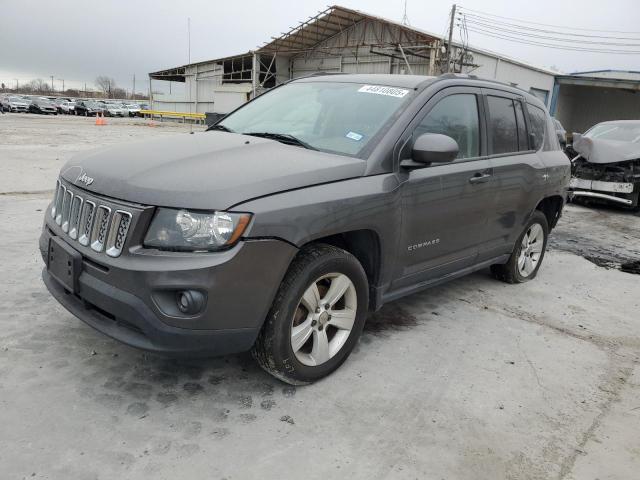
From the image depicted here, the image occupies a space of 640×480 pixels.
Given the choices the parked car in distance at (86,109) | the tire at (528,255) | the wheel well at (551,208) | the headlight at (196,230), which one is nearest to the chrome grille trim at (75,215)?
the headlight at (196,230)

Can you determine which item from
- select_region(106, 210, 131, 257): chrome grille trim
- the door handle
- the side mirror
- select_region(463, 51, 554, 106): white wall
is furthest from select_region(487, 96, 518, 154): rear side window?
select_region(463, 51, 554, 106): white wall

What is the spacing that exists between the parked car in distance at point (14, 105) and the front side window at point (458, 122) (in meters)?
49.0

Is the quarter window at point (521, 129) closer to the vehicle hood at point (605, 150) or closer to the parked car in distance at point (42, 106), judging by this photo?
the vehicle hood at point (605, 150)

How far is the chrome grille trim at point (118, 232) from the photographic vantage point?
2531 millimetres

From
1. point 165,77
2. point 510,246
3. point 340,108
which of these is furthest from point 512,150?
point 165,77

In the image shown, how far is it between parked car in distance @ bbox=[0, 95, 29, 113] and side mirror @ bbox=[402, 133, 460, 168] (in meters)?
49.4

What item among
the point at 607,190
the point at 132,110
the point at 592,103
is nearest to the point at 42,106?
the point at 132,110

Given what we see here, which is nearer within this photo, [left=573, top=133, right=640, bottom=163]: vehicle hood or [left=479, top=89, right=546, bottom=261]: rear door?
[left=479, top=89, right=546, bottom=261]: rear door

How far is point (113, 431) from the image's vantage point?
8.27 ft

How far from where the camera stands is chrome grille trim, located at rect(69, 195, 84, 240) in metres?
2.87

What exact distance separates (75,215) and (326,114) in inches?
70.2

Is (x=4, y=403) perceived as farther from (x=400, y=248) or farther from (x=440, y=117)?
(x=440, y=117)

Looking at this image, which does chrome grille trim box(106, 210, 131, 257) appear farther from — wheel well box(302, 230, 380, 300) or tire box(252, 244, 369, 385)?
wheel well box(302, 230, 380, 300)

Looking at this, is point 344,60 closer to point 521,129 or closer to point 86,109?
point 86,109
